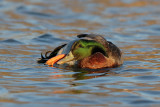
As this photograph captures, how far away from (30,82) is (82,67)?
60.0 inches

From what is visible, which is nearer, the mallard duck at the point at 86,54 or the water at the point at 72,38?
the water at the point at 72,38

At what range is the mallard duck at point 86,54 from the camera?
8312 millimetres

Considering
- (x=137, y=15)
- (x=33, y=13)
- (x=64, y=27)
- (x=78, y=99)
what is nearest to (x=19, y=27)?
(x=64, y=27)

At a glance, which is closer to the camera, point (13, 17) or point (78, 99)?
point (78, 99)

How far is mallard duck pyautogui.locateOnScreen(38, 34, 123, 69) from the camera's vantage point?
8.31 meters

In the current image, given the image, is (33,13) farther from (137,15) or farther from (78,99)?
(78,99)

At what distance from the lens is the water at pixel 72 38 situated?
6152 mm

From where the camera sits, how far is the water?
6.15 m

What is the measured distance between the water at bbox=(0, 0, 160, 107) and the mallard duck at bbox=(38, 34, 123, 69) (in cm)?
20

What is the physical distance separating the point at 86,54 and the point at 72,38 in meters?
4.25

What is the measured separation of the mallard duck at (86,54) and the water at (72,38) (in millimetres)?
197

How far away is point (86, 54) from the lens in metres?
8.40

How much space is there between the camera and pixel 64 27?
14477 millimetres

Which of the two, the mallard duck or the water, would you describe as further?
the mallard duck
